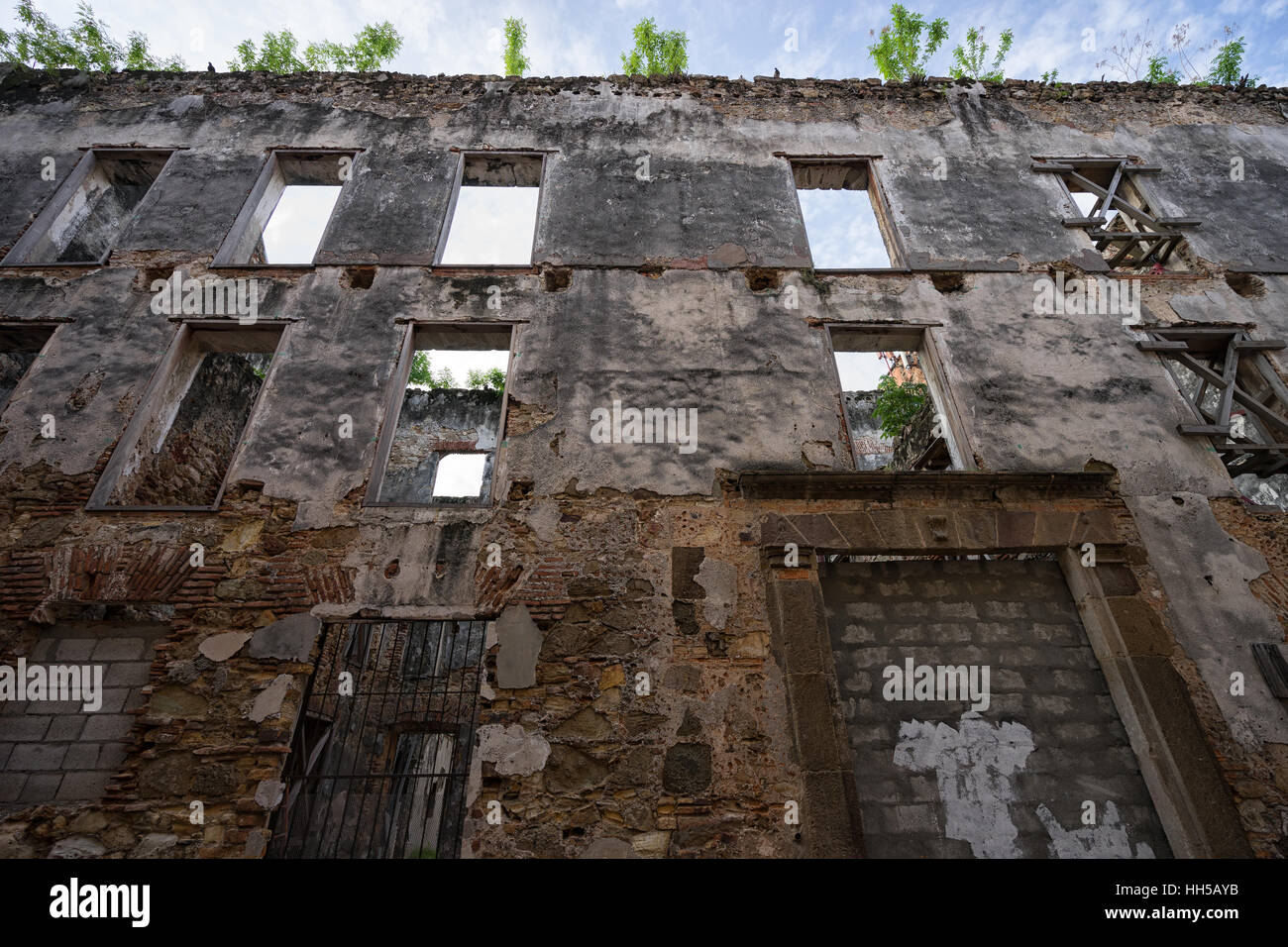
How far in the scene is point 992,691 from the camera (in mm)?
5082

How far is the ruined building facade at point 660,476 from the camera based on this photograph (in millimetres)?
4570

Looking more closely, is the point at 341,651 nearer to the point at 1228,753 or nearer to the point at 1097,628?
the point at 1097,628

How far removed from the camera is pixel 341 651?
8.50 metres

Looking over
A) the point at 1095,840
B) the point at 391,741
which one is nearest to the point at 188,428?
the point at 391,741

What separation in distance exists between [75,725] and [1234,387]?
10888 mm

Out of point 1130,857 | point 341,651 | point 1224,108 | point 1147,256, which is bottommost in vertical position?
point 1130,857

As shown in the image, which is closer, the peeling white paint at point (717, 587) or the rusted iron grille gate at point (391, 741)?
the peeling white paint at point (717, 587)

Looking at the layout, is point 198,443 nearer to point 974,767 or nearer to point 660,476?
point 660,476

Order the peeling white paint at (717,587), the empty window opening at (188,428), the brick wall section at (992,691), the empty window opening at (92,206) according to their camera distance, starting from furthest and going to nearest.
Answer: the empty window opening at (92,206) → the empty window opening at (188,428) → the peeling white paint at (717,587) → the brick wall section at (992,691)

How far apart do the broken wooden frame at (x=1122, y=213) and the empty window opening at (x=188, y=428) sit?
996 centimetres

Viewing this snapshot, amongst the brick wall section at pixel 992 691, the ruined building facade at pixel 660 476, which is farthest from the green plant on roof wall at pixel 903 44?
the brick wall section at pixel 992 691

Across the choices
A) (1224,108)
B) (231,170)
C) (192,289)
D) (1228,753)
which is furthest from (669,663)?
(1224,108)

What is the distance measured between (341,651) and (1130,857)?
8560 millimetres

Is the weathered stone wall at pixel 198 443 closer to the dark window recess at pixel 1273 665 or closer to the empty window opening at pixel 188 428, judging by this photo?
the empty window opening at pixel 188 428
